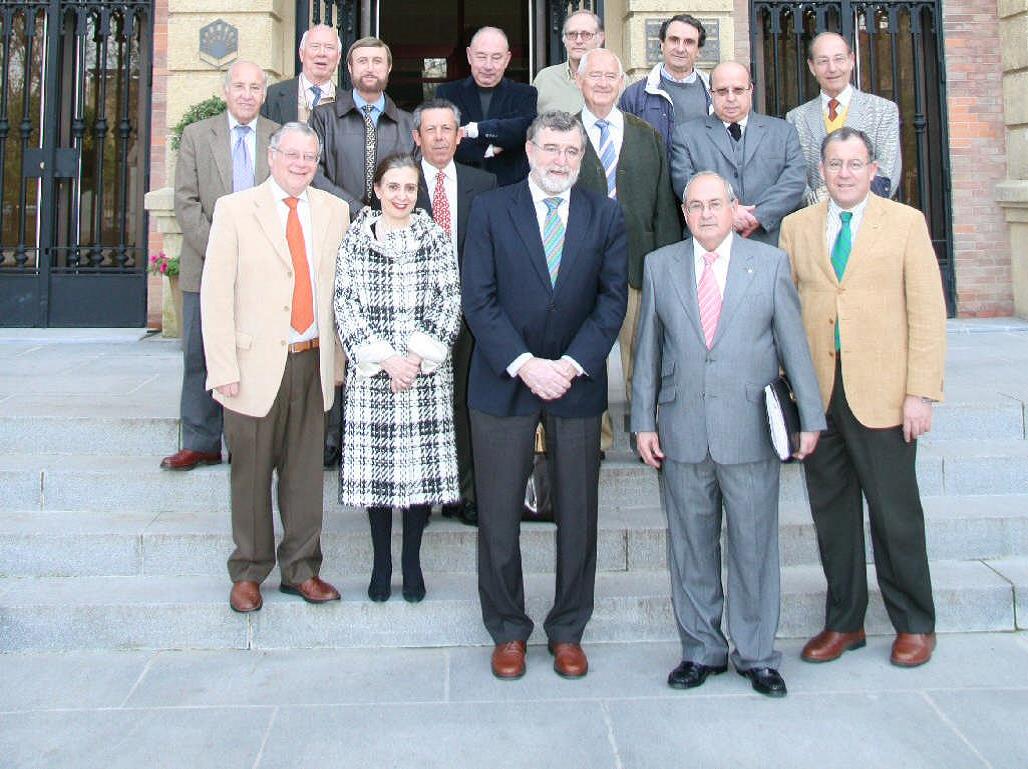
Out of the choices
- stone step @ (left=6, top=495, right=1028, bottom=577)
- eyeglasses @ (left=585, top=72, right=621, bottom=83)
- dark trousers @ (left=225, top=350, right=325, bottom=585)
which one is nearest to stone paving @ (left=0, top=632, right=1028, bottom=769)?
dark trousers @ (left=225, top=350, right=325, bottom=585)

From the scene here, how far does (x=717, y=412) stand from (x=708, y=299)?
44cm

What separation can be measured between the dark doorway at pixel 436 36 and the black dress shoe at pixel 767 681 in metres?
11.9

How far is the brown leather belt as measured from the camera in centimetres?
409

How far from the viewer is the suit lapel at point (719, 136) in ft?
15.2

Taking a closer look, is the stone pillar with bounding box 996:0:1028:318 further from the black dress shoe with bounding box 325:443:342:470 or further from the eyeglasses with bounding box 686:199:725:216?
the black dress shoe with bounding box 325:443:342:470

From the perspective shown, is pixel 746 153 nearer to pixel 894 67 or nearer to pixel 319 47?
pixel 319 47

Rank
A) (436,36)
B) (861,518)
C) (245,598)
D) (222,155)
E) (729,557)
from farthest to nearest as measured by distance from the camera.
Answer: (436,36), (222,155), (245,598), (861,518), (729,557)

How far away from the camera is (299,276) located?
161 inches

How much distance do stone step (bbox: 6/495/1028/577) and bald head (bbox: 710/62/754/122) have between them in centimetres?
200

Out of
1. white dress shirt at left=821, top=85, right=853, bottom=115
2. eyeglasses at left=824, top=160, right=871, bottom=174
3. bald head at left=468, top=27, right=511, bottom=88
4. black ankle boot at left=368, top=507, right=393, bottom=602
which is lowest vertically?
black ankle boot at left=368, top=507, right=393, bottom=602

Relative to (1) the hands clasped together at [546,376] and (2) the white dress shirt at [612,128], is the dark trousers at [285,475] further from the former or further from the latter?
(2) the white dress shirt at [612,128]

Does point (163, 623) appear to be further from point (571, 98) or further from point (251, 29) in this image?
point (251, 29)

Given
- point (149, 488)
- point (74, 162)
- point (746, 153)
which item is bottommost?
point (149, 488)

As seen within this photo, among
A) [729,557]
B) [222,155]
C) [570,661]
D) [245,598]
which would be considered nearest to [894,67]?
[222,155]
